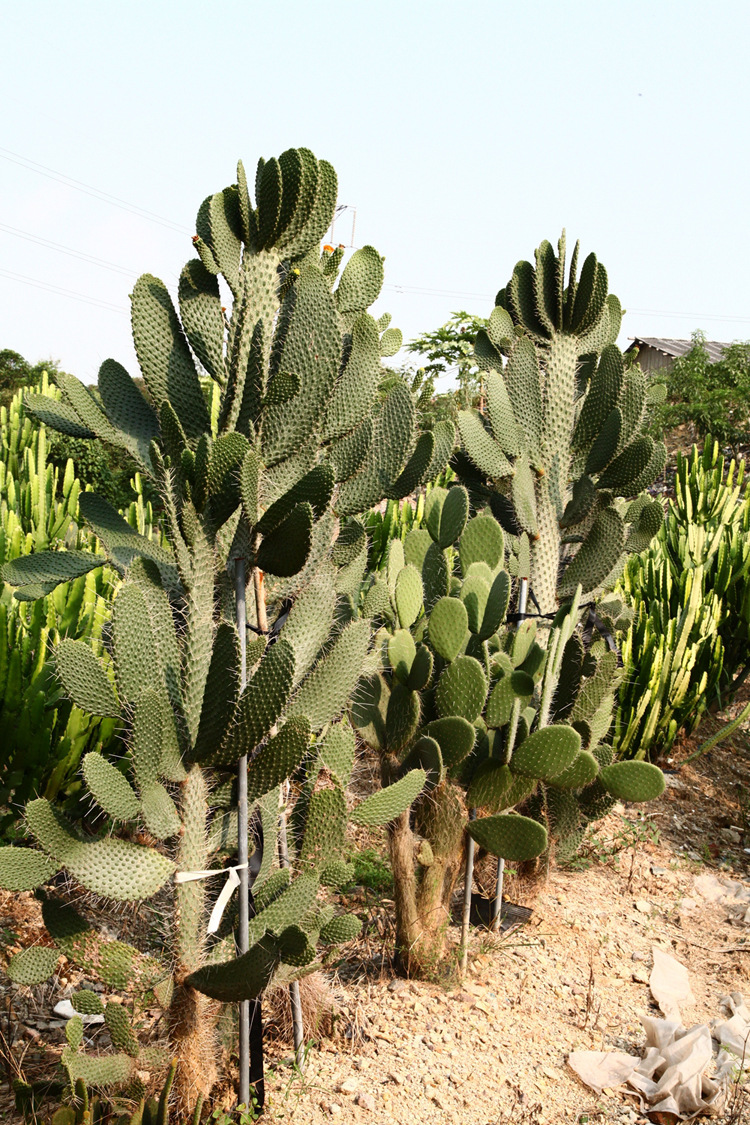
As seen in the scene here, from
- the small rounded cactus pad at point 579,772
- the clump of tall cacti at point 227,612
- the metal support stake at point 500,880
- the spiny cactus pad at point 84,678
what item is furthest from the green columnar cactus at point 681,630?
the spiny cactus pad at point 84,678

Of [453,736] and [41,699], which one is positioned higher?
[453,736]

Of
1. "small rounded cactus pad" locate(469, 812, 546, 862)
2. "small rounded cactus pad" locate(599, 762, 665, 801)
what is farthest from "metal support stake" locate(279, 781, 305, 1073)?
"small rounded cactus pad" locate(599, 762, 665, 801)

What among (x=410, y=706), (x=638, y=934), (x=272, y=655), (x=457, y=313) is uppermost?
(x=457, y=313)

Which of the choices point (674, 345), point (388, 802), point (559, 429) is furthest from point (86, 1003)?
point (674, 345)

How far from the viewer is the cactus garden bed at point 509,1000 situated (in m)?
2.16

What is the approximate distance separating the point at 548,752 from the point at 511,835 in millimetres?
244

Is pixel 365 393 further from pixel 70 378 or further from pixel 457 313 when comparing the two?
pixel 457 313

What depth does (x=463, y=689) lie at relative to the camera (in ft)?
8.32

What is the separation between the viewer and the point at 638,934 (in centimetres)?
319

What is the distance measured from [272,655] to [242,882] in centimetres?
48

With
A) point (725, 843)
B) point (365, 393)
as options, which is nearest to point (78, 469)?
point (725, 843)

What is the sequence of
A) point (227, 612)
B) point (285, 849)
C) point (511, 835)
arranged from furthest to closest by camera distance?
point (511, 835)
point (285, 849)
point (227, 612)

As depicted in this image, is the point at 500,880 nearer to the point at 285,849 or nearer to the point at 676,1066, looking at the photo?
the point at 676,1066

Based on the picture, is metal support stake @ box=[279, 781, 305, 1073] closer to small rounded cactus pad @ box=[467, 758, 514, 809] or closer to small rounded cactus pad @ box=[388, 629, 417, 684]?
small rounded cactus pad @ box=[388, 629, 417, 684]
